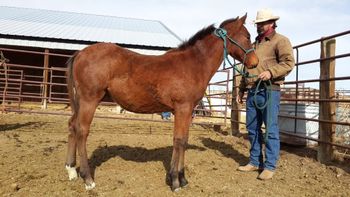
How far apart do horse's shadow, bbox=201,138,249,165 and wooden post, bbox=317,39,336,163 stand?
3.93 feet

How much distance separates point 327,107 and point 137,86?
122 inches

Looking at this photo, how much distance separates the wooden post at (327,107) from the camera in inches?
201

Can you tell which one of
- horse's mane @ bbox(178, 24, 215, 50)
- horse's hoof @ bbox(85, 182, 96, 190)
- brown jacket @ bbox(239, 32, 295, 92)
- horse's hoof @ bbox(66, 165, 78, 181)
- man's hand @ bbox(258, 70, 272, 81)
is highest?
horse's mane @ bbox(178, 24, 215, 50)

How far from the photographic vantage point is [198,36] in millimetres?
4242

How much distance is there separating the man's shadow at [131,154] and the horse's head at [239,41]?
1792 millimetres

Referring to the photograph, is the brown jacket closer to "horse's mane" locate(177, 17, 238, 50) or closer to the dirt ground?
"horse's mane" locate(177, 17, 238, 50)

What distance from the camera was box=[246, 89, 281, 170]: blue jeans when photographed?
4.17m

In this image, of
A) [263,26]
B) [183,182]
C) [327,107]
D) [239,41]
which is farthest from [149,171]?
[327,107]

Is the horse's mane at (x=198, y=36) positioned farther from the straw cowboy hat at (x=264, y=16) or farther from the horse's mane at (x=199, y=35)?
the straw cowboy hat at (x=264, y=16)

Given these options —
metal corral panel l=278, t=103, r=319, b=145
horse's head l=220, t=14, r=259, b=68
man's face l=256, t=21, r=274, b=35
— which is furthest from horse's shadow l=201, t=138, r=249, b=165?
man's face l=256, t=21, r=274, b=35

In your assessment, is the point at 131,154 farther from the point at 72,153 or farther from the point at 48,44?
the point at 48,44

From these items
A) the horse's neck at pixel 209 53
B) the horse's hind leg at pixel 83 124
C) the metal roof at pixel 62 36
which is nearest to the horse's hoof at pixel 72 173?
the horse's hind leg at pixel 83 124

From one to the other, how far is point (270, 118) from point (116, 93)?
1942 millimetres

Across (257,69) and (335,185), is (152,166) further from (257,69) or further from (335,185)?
(335,185)
